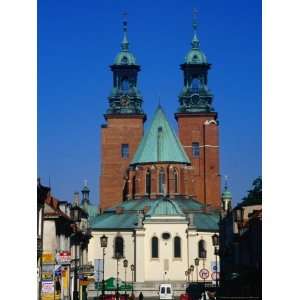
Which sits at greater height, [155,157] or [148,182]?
[155,157]

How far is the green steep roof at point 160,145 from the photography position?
256ft

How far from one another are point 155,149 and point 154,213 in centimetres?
1123

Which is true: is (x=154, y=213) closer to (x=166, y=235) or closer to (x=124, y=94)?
(x=166, y=235)

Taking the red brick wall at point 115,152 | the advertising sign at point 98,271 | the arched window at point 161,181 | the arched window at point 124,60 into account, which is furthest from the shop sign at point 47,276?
the red brick wall at point 115,152

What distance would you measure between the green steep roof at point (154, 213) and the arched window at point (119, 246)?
999 millimetres

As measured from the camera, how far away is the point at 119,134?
7856cm

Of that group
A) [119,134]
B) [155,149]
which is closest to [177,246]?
[155,149]

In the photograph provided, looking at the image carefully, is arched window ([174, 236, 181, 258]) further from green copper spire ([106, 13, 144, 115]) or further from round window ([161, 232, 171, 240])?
green copper spire ([106, 13, 144, 115])

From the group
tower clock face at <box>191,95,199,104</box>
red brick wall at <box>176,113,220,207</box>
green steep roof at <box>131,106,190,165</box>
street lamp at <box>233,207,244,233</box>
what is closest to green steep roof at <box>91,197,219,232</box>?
red brick wall at <box>176,113,220,207</box>

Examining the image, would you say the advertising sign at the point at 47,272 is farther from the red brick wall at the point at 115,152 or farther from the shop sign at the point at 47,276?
the red brick wall at the point at 115,152

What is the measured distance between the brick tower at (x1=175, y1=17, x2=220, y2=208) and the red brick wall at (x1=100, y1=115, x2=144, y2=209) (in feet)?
14.0
